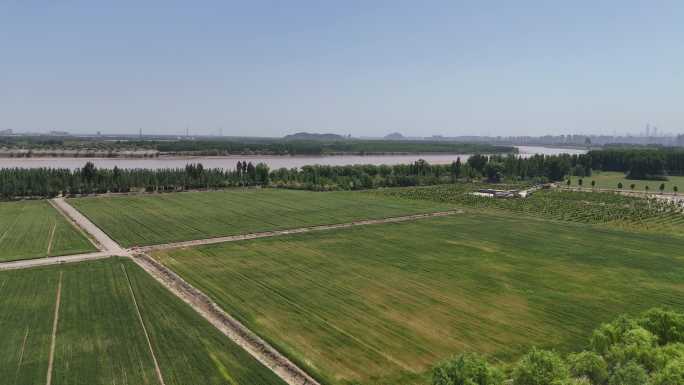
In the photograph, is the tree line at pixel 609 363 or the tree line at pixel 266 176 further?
the tree line at pixel 266 176

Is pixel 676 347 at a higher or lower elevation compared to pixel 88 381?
higher

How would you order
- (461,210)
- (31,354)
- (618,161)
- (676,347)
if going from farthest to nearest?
(618,161), (461,210), (31,354), (676,347)

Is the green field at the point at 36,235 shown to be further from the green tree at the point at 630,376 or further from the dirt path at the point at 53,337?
the green tree at the point at 630,376

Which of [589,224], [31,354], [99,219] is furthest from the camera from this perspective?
[589,224]

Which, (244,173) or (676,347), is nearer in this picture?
(676,347)

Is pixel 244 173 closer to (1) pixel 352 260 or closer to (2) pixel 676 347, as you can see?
(1) pixel 352 260

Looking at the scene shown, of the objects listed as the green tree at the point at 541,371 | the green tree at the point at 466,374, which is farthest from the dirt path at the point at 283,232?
the green tree at the point at 541,371

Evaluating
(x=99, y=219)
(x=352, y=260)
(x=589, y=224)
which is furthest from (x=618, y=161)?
(x=99, y=219)

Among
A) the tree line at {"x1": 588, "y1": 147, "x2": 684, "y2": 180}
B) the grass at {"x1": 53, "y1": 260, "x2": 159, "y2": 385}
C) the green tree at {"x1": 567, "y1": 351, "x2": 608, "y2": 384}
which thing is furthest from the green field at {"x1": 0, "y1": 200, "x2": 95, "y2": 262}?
the tree line at {"x1": 588, "y1": 147, "x2": 684, "y2": 180}
